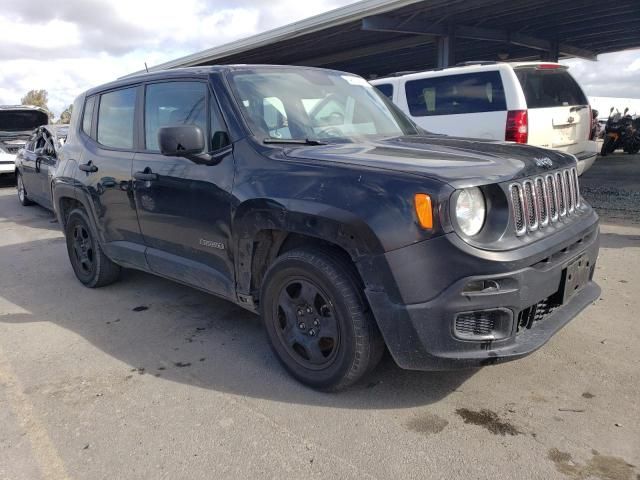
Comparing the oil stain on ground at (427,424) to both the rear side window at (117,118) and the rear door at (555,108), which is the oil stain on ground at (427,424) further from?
the rear door at (555,108)

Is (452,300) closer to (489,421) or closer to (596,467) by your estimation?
(489,421)

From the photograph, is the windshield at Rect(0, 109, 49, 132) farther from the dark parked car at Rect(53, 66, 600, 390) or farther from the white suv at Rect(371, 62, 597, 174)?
the dark parked car at Rect(53, 66, 600, 390)

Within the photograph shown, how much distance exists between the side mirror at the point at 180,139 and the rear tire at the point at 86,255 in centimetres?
198

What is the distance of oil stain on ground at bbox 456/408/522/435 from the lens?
2.77 metres

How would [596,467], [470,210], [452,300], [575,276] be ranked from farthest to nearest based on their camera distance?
[575,276], [470,210], [452,300], [596,467]

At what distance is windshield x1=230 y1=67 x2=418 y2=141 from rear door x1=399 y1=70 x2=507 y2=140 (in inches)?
143

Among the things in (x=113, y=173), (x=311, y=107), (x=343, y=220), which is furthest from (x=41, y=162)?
(x=343, y=220)

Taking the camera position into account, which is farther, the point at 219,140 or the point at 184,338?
the point at 184,338

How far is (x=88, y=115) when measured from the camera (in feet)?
17.2

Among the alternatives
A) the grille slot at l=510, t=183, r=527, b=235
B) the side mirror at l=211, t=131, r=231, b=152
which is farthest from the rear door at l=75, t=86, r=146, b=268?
the grille slot at l=510, t=183, r=527, b=235

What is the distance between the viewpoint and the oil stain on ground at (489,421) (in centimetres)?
277

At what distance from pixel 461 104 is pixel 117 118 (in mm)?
5140

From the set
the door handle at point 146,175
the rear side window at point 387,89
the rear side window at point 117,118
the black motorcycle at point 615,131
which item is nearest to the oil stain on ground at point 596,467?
the door handle at point 146,175

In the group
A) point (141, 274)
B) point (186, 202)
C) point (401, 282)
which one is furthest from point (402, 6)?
point (401, 282)
